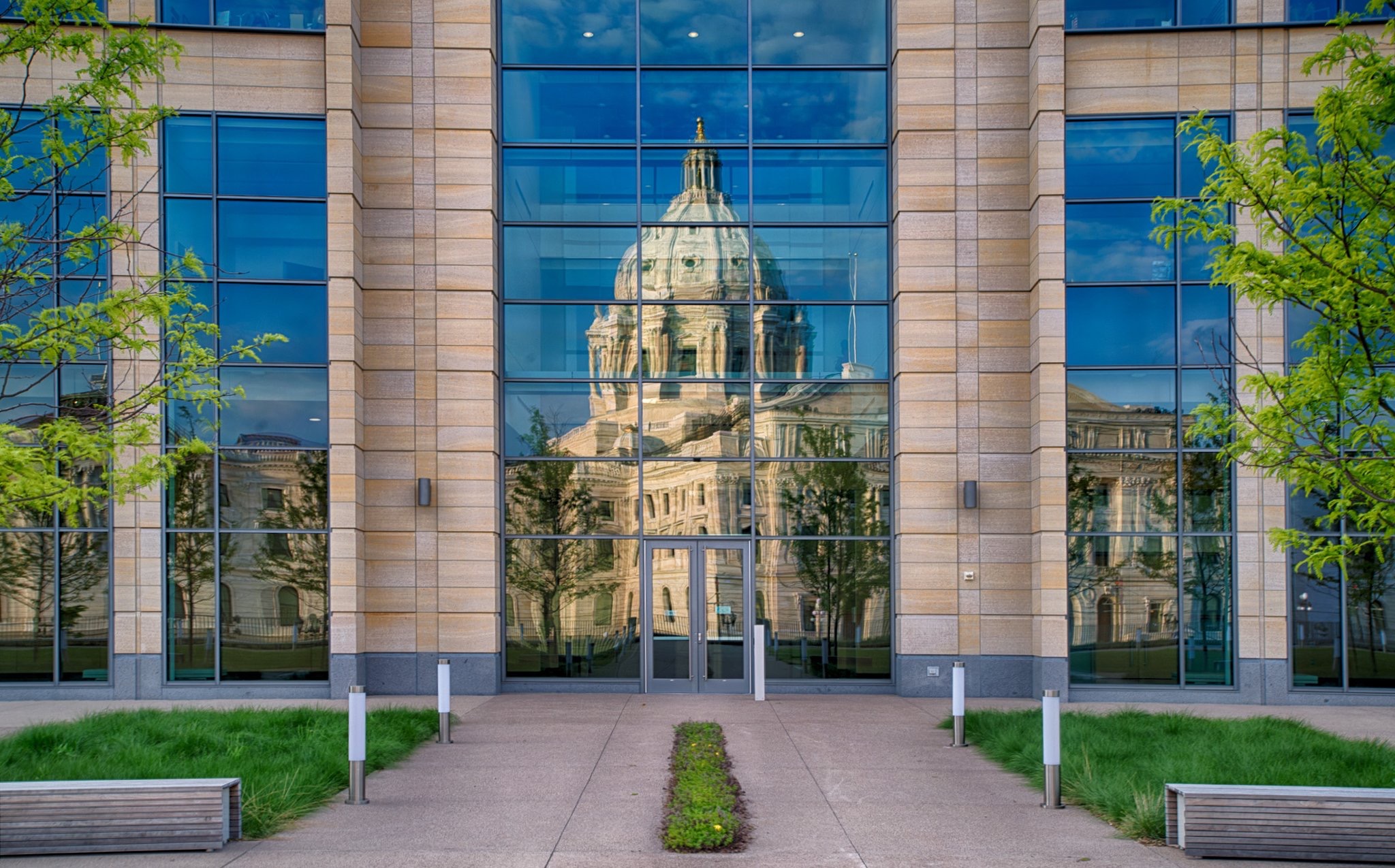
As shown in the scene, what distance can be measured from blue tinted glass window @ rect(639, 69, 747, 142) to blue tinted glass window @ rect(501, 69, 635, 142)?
0.32 metres

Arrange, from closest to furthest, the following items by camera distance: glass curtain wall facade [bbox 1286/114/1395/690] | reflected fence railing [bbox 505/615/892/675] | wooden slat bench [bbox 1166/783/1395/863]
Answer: wooden slat bench [bbox 1166/783/1395/863], glass curtain wall facade [bbox 1286/114/1395/690], reflected fence railing [bbox 505/615/892/675]

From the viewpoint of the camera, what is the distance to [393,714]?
1392 centimetres

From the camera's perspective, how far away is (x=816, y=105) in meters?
19.7

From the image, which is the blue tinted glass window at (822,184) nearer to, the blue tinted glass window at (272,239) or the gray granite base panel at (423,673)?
the blue tinted glass window at (272,239)

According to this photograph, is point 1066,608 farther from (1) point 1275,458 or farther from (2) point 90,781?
(2) point 90,781

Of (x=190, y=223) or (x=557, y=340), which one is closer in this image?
(x=190, y=223)

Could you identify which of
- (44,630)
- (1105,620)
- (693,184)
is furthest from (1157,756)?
(44,630)

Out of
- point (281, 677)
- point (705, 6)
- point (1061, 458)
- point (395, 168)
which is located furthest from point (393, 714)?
point (705, 6)

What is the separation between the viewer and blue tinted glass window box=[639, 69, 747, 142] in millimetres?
19688

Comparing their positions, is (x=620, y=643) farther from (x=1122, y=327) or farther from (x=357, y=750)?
(x=1122, y=327)

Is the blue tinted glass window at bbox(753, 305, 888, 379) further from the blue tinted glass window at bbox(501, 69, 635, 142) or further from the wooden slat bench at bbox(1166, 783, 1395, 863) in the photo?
the wooden slat bench at bbox(1166, 783, 1395, 863)

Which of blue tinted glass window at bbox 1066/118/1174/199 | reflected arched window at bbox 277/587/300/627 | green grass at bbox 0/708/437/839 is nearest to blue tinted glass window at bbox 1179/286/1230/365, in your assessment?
blue tinted glass window at bbox 1066/118/1174/199

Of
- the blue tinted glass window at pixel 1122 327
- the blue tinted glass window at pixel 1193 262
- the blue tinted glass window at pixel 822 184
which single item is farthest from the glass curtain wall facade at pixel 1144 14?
the blue tinted glass window at pixel 1122 327

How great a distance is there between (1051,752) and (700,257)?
38.5ft
